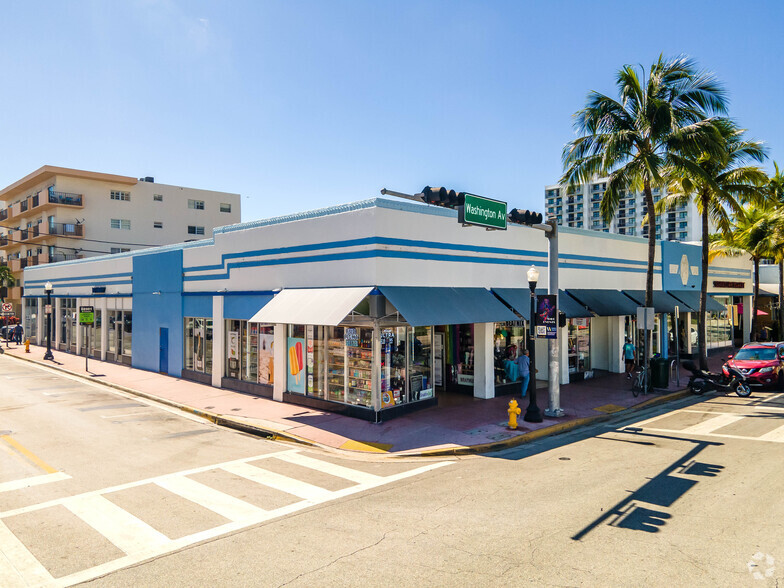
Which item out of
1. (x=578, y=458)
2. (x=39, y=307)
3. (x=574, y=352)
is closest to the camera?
(x=578, y=458)

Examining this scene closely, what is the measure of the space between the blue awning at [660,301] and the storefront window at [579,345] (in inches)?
101

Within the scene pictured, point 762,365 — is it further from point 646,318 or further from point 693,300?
point 693,300

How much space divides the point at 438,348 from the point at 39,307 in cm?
3381

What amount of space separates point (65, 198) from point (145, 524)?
1933 inches

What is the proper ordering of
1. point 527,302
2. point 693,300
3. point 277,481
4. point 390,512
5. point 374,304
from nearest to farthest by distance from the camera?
1. point 390,512
2. point 277,481
3. point 374,304
4. point 527,302
5. point 693,300

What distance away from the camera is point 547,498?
28.2ft

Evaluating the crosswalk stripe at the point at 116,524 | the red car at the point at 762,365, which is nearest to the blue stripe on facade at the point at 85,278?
the crosswalk stripe at the point at 116,524

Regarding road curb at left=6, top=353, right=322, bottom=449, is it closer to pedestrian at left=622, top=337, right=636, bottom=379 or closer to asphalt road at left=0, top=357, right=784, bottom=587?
asphalt road at left=0, top=357, right=784, bottom=587

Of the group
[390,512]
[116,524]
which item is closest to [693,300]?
[390,512]

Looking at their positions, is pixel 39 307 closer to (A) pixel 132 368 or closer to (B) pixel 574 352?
(A) pixel 132 368

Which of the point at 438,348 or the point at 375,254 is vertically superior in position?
the point at 375,254

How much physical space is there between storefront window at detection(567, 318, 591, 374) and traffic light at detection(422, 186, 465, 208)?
11.7 m

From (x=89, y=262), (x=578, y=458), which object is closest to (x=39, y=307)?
(x=89, y=262)

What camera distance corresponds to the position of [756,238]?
29.7 metres
